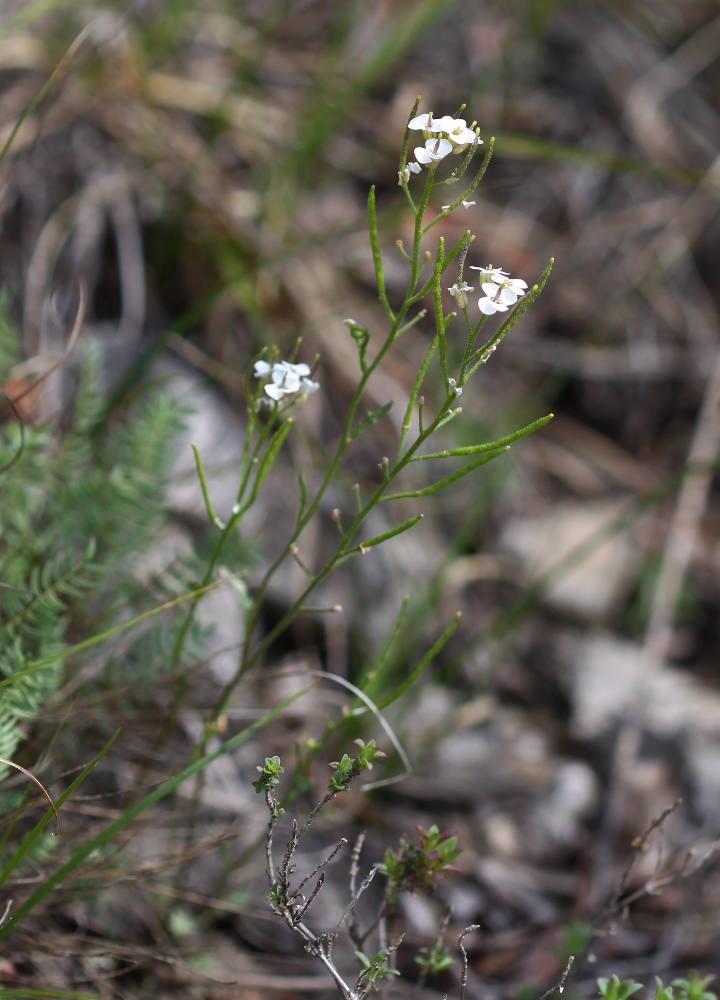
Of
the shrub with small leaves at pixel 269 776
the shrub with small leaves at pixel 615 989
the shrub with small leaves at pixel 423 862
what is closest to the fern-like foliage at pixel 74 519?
the shrub with small leaves at pixel 269 776

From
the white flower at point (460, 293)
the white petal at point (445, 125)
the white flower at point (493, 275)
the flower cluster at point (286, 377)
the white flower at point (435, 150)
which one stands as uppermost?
the white petal at point (445, 125)

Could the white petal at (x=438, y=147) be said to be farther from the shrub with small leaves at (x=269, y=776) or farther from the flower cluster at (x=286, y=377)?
the shrub with small leaves at (x=269, y=776)

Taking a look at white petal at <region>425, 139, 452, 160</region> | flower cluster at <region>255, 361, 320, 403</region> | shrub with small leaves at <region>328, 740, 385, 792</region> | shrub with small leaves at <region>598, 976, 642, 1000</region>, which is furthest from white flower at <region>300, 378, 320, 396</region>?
shrub with small leaves at <region>598, 976, 642, 1000</region>

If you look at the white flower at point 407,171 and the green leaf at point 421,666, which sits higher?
the white flower at point 407,171

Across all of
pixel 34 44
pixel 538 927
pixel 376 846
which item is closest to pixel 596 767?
pixel 538 927

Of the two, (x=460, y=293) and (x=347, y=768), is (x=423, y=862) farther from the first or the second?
(x=460, y=293)

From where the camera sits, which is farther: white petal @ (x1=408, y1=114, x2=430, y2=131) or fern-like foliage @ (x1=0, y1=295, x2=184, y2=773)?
fern-like foliage @ (x1=0, y1=295, x2=184, y2=773)

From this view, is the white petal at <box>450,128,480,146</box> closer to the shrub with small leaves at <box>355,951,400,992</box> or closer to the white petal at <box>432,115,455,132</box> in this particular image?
the white petal at <box>432,115,455,132</box>

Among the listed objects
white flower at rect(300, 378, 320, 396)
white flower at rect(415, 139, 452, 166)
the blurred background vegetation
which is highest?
white flower at rect(415, 139, 452, 166)
